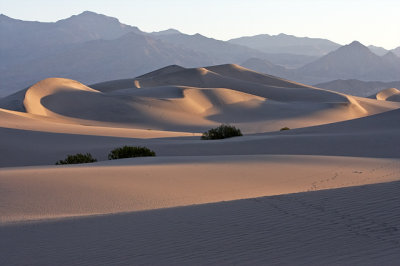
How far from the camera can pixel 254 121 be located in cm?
5150

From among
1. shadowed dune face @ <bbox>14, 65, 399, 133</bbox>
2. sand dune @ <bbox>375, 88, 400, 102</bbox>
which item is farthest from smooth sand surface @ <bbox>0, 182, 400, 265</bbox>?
sand dune @ <bbox>375, 88, 400, 102</bbox>

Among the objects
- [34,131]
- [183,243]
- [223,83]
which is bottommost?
[183,243]

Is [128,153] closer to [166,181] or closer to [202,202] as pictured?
[166,181]

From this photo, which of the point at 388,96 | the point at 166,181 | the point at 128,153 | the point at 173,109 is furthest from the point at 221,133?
the point at 388,96

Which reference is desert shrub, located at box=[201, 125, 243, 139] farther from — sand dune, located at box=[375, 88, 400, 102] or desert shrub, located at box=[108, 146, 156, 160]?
sand dune, located at box=[375, 88, 400, 102]

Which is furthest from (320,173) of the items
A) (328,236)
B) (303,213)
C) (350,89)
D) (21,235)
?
(350,89)

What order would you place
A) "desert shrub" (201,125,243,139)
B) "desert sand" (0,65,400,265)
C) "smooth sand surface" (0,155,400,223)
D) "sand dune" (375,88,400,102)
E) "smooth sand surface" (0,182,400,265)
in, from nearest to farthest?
1. "smooth sand surface" (0,182,400,265)
2. "desert sand" (0,65,400,265)
3. "smooth sand surface" (0,155,400,223)
4. "desert shrub" (201,125,243,139)
5. "sand dune" (375,88,400,102)

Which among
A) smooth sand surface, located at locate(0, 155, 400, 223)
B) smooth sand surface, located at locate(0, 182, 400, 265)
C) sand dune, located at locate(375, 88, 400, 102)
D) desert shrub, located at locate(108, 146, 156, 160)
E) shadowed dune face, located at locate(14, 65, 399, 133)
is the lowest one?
smooth sand surface, located at locate(0, 182, 400, 265)

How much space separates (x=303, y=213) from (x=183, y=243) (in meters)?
2.07

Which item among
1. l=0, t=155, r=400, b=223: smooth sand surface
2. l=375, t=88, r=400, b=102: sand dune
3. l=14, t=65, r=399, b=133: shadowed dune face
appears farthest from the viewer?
l=375, t=88, r=400, b=102: sand dune

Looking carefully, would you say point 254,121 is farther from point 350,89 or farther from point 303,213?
point 350,89

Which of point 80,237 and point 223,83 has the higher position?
point 223,83

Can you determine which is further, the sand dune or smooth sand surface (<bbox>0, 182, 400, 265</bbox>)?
the sand dune

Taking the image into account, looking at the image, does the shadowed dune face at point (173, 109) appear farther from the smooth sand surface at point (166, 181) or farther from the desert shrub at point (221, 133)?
the smooth sand surface at point (166, 181)
